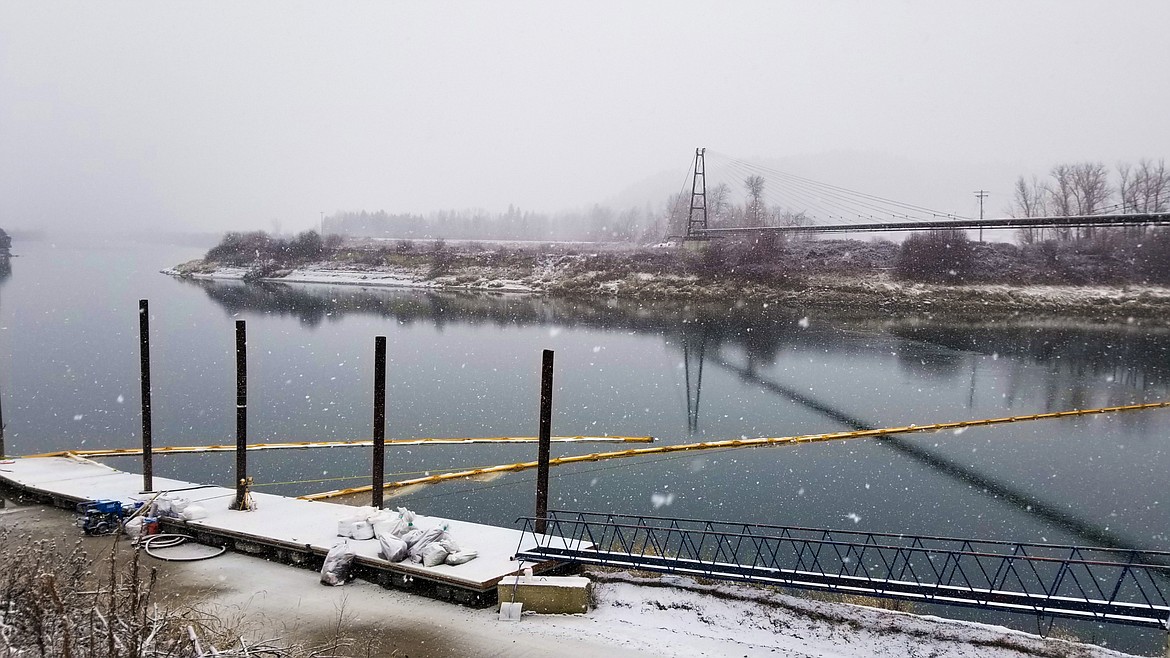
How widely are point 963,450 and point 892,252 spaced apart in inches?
1760

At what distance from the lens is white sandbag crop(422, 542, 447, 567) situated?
31.4 feet

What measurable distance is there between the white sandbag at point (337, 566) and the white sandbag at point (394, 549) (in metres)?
0.46

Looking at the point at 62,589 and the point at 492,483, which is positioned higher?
the point at 62,589

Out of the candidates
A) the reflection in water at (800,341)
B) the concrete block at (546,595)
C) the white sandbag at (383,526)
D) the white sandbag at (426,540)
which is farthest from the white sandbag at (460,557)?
the reflection in water at (800,341)

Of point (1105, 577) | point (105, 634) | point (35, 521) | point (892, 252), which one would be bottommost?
point (1105, 577)

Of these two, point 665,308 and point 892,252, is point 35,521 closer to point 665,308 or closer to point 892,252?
point 665,308

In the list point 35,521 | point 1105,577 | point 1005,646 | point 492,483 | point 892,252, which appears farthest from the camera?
point 892,252

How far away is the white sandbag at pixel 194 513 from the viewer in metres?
11.4

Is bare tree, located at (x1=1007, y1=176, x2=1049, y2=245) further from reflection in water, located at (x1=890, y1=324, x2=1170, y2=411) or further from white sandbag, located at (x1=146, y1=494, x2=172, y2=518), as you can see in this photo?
white sandbag, located at (x1=146, y1=494, x2=172, y2=518)

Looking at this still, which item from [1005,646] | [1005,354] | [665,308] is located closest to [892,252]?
[665,308]

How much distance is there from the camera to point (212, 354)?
3478 cm

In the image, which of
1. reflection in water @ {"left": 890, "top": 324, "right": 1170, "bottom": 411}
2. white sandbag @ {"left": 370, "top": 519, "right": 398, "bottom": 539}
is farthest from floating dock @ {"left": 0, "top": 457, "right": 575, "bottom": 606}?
reflection in water @ {"left": 890, "top": 324, "right": 1170, "bottom": 411}

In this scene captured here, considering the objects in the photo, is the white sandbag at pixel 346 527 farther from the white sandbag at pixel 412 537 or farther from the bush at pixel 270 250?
the bush at pixel 270 250

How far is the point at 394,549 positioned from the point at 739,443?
13.5m
